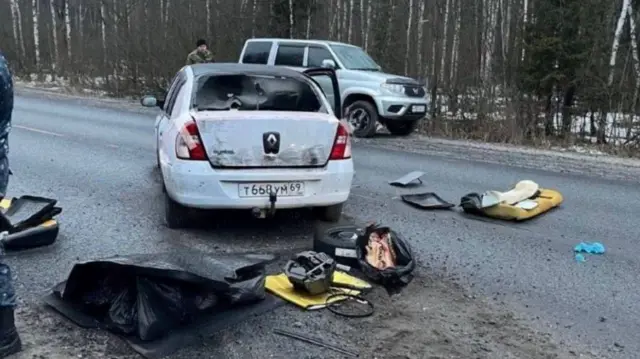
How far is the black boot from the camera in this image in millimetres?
3718

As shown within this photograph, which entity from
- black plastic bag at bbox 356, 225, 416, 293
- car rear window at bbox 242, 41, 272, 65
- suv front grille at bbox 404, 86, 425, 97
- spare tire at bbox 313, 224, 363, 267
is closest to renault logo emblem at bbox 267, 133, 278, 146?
spare tire at bbox 313, 224, 363, 267

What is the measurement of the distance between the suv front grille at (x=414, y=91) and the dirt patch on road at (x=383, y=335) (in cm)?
1092

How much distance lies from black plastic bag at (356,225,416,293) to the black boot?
252cm

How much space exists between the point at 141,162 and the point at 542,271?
6843 millimetres

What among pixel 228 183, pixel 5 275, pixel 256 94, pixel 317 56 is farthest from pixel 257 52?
pixel 5 275

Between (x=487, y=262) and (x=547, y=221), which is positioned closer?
(x=487, y=262)

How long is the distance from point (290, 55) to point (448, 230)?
10136 millimetres

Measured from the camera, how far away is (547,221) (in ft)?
24.8

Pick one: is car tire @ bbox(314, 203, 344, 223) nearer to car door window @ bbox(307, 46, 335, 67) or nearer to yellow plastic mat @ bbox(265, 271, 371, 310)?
yellow plastic mat @ bbox(265, 271, 371, 310)

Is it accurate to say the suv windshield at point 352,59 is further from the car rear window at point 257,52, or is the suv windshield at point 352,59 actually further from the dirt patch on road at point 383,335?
the dirt patch on road at point 383,335

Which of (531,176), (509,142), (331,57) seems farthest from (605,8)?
(531,176)

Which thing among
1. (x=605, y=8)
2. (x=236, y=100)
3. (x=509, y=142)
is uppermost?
(x=605, y=8)

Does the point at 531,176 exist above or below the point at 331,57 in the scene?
below

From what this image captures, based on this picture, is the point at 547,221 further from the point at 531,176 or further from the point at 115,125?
the point at 115,125
